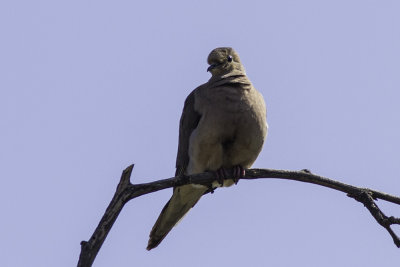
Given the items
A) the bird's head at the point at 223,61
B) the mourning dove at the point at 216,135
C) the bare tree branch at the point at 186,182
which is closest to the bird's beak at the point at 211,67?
the bird's head at the point at 223,61

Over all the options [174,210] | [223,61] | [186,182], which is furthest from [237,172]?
[223,61]

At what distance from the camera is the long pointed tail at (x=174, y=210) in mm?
8109

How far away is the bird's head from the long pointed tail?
1.32 m

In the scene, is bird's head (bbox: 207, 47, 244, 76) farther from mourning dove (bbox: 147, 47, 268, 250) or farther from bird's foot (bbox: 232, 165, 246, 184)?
bird's foot (bbox: 232, 165, 246, 184)

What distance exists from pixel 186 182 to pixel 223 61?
270 cm

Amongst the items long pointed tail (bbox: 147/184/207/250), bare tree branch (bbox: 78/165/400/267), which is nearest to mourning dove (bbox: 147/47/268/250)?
long pointed tail (bbox: 147/184/207/250)

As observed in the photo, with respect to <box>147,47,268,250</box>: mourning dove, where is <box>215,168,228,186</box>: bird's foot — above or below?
below

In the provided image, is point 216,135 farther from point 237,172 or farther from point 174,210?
point 174,210

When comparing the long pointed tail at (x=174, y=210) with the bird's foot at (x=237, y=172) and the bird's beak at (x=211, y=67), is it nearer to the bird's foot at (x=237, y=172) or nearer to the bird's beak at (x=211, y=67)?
the bird's foot at (x=237, y=172)

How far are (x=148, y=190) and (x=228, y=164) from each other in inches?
82.8

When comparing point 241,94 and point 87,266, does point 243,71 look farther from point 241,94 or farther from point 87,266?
point 87,266

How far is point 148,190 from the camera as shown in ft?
19.4

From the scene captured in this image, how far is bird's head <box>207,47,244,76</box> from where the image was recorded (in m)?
8.75

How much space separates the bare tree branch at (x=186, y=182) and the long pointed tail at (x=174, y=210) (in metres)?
1.40
